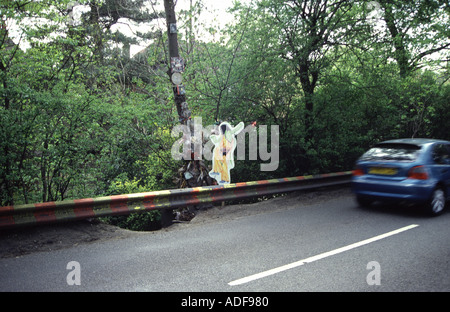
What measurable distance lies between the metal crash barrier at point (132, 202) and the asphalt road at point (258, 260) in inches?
29.2

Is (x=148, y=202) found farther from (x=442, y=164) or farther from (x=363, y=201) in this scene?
(x=442, y=164)

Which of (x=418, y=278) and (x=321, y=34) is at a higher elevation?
(x=321, y=34)

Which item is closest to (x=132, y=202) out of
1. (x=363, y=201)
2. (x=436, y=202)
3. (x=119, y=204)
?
(x=119, y=204)

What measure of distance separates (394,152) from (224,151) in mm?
4533

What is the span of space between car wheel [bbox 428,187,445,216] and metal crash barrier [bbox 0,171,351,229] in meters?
3.44

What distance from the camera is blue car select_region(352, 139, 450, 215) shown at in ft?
23.0

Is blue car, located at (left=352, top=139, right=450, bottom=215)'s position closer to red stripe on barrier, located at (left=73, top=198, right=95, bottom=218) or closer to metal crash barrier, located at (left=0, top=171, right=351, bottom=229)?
→ metal crash barrier, located at (left=0, top=171, right=351, bottom=229)

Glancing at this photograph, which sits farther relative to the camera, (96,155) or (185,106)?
(185,106)

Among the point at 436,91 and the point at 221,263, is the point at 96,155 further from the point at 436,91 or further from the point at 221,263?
the point at 436,91

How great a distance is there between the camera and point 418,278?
154 inches

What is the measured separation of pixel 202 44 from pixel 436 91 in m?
10.2

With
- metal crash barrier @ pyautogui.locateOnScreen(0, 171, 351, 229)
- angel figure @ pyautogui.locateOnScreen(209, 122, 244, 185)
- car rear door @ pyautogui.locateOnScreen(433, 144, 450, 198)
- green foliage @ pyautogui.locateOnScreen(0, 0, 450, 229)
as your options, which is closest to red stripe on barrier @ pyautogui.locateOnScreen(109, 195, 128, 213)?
metal crash barrier @ pyautogui.locateOnScreen(0, 171, 351, 229)
